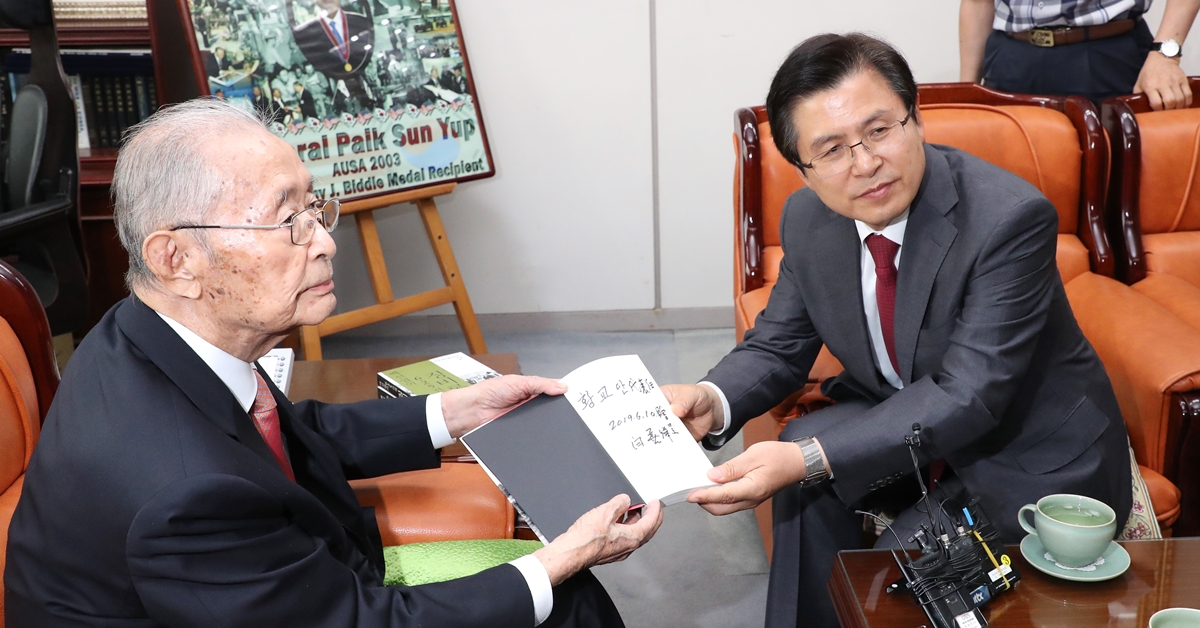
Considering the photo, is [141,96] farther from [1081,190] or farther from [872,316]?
[1081,190]

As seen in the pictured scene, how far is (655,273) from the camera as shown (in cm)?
390

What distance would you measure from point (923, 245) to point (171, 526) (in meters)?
1.18

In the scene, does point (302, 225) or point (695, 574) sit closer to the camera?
point (302, 225)

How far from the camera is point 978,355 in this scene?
153cm

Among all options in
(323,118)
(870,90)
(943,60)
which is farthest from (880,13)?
(870,90)

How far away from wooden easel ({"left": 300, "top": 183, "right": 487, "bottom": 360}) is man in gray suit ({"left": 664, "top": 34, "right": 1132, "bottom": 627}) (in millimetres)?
1729

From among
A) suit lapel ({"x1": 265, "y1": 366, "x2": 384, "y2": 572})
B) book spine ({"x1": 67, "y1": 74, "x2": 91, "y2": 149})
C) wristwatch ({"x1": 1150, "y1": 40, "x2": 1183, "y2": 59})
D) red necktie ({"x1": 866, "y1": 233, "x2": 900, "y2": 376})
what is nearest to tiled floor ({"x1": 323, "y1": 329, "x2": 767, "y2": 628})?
red necktie ({"x1": 866, "y1": 233, "x2": 900, "y2": 376})

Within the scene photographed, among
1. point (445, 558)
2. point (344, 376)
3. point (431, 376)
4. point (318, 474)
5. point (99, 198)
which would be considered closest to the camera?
point (318, 474)

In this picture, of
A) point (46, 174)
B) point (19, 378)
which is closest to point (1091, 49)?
point (19, 378)

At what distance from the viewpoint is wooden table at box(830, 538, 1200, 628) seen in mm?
1267

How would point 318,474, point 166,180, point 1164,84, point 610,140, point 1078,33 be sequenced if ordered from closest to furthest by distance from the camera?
point 166,180 → point 318,474 → point 1164,84 → point 1078,33 → point 610,140

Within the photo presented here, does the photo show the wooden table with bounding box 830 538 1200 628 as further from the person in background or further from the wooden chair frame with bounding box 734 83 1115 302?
the person in background

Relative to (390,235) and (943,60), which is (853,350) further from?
(390,235)

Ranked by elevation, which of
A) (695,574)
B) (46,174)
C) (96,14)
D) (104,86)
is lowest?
(695,574)
